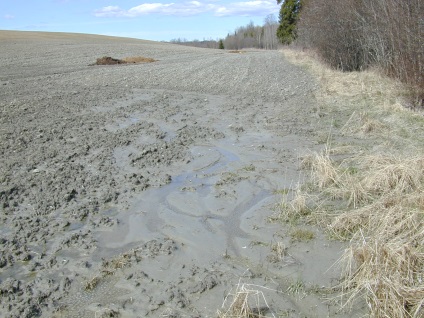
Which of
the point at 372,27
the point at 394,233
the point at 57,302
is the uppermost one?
the point at 372,27

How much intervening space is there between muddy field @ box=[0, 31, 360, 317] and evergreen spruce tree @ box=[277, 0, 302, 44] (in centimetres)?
3179

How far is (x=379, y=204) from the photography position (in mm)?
5082

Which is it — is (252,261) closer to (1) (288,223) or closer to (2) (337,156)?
(1) (288,223)

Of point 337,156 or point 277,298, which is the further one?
point 337,156

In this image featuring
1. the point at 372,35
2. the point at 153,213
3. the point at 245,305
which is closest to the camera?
the point at 245,305

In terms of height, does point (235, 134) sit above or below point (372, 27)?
below

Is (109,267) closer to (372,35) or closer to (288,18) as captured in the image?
(372,35)

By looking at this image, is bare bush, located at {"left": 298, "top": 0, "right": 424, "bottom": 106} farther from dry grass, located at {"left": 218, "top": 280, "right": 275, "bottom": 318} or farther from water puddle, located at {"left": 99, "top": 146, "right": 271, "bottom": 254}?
dry grass, located at {"left": 218, "top": 280, "right": 275, "bottom": 318}

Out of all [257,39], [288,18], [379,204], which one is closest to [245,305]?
[379,204]

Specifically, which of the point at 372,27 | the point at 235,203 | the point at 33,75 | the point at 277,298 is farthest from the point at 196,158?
the point at 33,75

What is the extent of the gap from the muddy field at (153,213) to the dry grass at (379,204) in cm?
32

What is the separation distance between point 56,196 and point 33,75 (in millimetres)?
16572

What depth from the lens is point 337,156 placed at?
7.59 metres

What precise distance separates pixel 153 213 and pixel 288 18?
4077 centimetres
